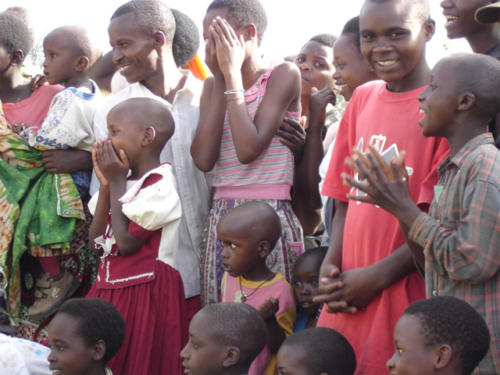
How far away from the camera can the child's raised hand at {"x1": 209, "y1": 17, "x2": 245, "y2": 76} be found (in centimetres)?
396

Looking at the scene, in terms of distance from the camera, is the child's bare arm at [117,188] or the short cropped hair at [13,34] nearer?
the child's bare arm at [117,188]

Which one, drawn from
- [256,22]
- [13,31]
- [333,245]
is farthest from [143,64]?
[333,245]

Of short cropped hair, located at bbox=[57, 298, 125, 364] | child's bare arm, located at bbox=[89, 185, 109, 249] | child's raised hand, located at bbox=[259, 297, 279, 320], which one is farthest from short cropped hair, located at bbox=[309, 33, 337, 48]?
short cropped hair, located at bbox=[57, 298, 125, 364]

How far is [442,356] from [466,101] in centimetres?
96

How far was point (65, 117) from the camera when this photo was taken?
14.5 ft

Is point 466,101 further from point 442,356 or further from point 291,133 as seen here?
point 291,133

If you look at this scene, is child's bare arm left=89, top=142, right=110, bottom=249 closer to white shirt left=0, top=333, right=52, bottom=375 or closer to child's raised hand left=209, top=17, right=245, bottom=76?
white shirt left=0, top=333, right=52, bottom=375

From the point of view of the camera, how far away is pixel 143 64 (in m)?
4.38

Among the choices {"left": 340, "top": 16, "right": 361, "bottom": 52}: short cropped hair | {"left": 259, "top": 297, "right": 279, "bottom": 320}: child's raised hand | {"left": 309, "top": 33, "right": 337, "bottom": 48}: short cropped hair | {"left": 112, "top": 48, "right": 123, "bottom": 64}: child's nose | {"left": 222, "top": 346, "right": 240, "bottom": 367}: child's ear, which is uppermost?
{"left": 340, "top": 16, "right": 361, "bottom": 52}: short cropped hair

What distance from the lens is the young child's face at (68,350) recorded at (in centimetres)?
357

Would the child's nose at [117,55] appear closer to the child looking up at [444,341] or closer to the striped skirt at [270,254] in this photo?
the striped skirt at [270,254]

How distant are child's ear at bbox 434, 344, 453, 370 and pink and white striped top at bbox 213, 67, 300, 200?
1.63 metres

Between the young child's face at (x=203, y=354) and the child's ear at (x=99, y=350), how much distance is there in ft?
1.60

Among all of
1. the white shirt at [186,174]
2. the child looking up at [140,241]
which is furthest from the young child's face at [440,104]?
the white shirt at [186,174]
